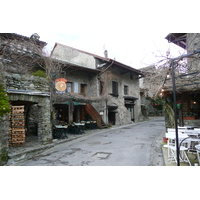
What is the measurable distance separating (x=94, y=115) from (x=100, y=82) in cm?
346

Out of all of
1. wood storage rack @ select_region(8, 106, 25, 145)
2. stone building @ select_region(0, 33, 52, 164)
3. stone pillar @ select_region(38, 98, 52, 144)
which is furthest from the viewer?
wood storage rack @ select_region(8, 106, 25, 145)

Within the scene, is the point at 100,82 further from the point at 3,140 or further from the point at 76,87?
the point at 3,140

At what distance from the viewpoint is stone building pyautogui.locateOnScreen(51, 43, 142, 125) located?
46.2 ft

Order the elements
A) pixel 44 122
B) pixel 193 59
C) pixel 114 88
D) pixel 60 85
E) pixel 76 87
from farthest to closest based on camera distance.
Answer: pixel 114 88 → pixel 76 87 → pixel 60 85 → pixel 44 122 → pixel 193 59

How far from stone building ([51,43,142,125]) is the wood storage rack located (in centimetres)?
560

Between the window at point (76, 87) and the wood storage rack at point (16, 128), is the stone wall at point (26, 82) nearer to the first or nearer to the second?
the wood storage rack at point (16, 128)

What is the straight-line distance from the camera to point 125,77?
1862cm

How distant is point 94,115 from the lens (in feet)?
46.0

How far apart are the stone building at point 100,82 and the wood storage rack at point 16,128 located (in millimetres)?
5595

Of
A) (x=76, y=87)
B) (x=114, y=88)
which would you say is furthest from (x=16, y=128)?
(x=114, y=88)

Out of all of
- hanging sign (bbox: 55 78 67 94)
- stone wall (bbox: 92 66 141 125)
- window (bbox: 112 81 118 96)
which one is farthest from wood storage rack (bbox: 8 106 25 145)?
window (bbox: 112 81 118 96)

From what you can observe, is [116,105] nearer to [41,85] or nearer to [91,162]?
[41,85]

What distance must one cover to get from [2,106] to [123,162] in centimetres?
420

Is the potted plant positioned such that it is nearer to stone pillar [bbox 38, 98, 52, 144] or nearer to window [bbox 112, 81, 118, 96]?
stone pillar [bbox 38, 98, 52, 144]
